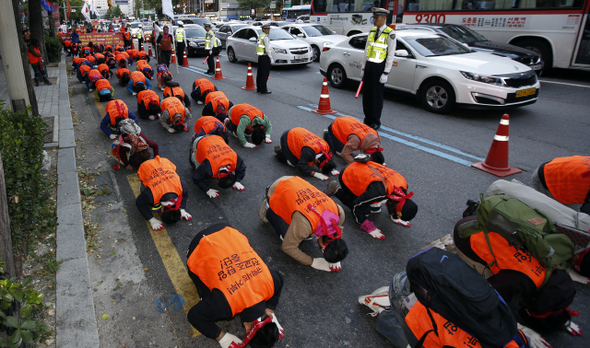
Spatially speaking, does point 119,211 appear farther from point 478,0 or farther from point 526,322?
point 478,0

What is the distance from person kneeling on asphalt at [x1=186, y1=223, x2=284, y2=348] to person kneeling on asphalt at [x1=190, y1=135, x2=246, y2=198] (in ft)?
5.99

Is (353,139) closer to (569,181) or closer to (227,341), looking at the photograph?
(569,181)

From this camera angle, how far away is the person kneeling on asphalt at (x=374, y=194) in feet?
12.0

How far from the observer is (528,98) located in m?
7.59

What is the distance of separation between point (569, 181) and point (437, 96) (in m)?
4.91

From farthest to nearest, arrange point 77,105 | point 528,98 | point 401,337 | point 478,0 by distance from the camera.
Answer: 1. point 478,0
2. point 77,105
3. point 528,98
4. point 401,337

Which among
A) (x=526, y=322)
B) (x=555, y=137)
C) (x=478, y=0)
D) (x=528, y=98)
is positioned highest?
(x=478, y=0)

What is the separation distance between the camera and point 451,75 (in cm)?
773

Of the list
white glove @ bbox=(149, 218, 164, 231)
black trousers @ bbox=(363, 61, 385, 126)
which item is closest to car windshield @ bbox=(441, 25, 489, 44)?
black trousers @ bbox=(363, 61, 385, 126)

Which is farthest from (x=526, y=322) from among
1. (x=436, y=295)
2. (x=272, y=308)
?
(x=272, y=308)

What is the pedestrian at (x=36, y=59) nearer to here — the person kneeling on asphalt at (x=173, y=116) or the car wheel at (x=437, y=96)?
the person kneeling on asphalt at (x=173, y=116)

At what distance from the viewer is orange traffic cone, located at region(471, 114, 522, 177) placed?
5109mm

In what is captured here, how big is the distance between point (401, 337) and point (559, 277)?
1177 millimetres

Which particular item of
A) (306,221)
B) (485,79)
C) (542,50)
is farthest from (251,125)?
(542,50)
